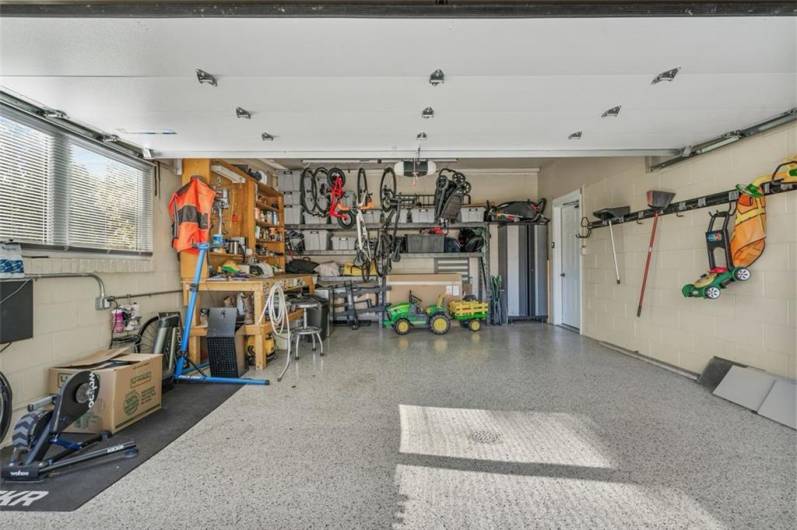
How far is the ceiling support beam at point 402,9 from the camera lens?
134cm

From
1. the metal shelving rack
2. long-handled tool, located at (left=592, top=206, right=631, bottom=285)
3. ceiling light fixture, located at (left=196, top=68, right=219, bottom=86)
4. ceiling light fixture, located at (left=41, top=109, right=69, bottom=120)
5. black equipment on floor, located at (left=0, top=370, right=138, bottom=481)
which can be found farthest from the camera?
the metal shelving rack

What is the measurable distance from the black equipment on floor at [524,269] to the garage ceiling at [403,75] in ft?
10.6

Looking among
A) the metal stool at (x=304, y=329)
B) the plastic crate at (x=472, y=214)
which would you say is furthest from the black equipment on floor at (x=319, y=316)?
the plastic crate at (x=472, y=214)

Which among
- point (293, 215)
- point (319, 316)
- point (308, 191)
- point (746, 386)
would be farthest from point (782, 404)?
point (293, 215)

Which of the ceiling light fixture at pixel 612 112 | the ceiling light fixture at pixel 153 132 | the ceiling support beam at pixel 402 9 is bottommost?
the ceiling support beam at pixel 402 9

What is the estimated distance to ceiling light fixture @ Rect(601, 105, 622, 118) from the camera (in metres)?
2.38

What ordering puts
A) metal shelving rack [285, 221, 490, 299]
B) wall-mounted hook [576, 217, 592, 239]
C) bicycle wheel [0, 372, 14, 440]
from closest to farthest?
bicycle wheel [0, 372, 14, 440], wall-mounted hook [576, 217, 592, 239], metal shelving rack [285, 221, 490, 299]

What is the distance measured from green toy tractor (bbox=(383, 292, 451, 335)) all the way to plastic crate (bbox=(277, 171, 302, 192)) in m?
2.86

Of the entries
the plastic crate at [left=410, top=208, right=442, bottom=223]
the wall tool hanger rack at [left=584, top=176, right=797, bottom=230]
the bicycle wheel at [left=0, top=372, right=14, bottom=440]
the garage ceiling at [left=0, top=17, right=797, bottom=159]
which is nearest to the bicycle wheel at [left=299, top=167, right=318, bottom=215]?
the plastic crate at [left=410, top=208, right=442, bottom=223]

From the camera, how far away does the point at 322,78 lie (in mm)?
1961

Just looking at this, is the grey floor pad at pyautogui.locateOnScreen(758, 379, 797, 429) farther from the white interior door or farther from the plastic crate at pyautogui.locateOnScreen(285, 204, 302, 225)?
the plastic crate at pyautogui.locateOnScreen(285, 204, 302, 225)

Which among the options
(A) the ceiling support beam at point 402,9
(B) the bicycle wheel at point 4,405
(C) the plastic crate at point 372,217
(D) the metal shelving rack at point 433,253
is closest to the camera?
(A) the ceiling support beam at point 402,9

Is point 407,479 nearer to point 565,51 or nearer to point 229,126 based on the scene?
point 565,51

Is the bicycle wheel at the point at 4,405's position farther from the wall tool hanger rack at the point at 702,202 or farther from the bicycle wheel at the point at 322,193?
the wall tool hanger rack at the point at 702,202
